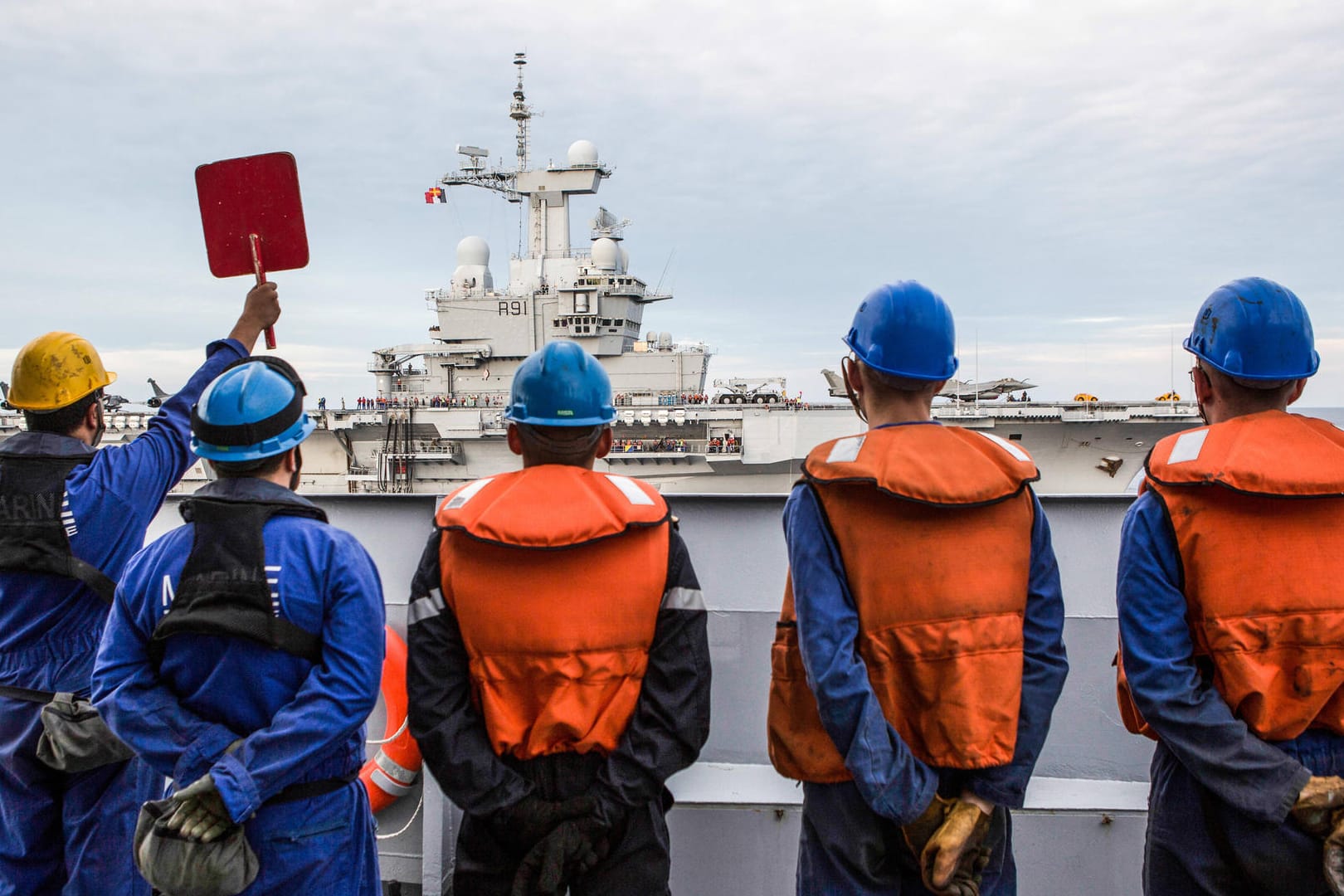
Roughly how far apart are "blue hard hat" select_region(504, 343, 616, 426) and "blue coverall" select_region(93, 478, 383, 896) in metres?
0.41

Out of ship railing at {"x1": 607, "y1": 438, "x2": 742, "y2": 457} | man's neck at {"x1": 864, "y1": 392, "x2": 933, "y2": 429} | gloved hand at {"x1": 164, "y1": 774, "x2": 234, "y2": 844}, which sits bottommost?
ship railing at {"x1": 607, "y1": 438, "x2": 742, "y2": 457}

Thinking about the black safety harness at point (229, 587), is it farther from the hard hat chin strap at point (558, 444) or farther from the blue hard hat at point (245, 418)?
the hard hat chin strap at point (558, 444)

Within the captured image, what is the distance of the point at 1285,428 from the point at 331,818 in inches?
70.6

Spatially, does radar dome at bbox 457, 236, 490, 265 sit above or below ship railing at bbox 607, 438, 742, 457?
above

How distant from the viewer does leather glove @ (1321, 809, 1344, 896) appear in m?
1.40

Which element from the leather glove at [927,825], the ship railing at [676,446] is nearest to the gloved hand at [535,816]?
the leather glove at [927,825]

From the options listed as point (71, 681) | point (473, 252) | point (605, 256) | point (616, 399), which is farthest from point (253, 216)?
point (473, 252)

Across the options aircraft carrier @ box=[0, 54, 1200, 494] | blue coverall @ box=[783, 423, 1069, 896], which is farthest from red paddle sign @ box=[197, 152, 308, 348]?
aircraft carrier @ box=[0, 54, 1200, 494]

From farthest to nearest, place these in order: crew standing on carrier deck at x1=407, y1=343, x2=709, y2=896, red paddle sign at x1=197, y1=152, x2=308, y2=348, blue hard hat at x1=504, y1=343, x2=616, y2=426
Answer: red paddle sign at x1=197, y1=152, x2=308, y2=348, blue hard hat at x1=504, y1=343, x2=616, y2=426, crew standing on carrier deck at x1=407, y1=343, x2=709, y2=896

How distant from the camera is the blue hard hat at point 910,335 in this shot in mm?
1555

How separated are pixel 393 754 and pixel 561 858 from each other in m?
1.27

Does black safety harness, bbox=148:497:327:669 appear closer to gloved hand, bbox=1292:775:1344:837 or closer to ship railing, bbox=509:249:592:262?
gloved hand, bbox=1292:775:1344:837

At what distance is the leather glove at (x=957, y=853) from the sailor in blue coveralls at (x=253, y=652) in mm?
974

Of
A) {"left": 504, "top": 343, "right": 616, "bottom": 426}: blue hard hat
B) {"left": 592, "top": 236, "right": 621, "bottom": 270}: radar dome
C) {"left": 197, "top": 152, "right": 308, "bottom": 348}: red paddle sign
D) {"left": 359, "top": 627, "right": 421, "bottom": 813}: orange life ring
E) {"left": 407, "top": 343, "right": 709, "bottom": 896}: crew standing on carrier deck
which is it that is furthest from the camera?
{"left": 592, "top": 236, "right": 621, "bottom": 270}: radar dome
